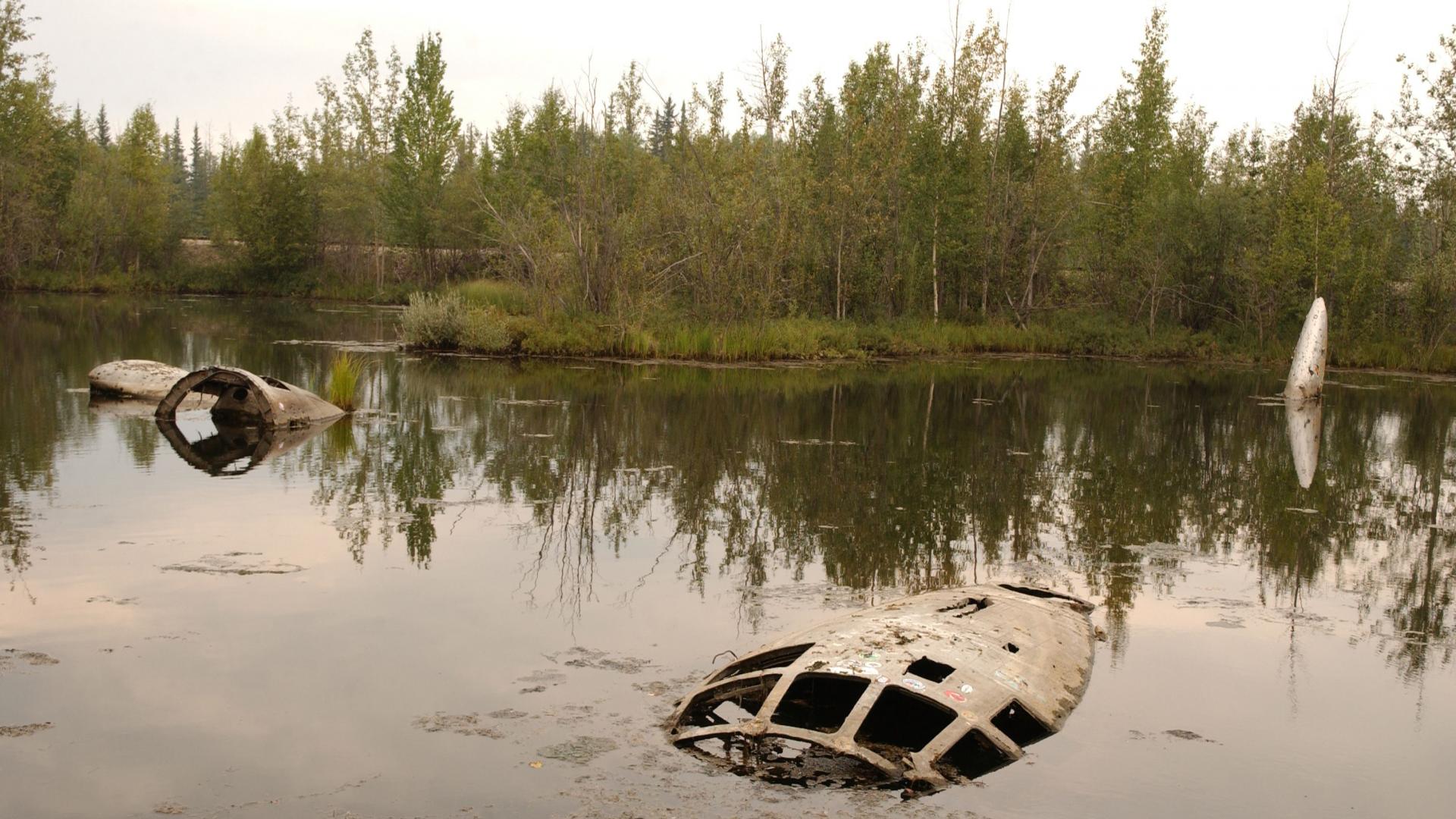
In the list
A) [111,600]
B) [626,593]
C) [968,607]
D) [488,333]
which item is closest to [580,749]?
[626,593]

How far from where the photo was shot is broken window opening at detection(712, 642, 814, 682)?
594 centimetres

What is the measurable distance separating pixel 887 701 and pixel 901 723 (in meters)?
0.14

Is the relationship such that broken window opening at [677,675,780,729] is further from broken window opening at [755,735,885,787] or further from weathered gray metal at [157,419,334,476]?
weathered gray metal at [157,419,334,476]

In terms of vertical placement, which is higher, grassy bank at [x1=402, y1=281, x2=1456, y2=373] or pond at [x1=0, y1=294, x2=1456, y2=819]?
grassy bank at [x1=402, y1=281, x2=1456, y2=373]

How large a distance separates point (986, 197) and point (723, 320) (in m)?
11.7

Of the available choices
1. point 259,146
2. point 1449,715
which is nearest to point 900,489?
point 1449,715

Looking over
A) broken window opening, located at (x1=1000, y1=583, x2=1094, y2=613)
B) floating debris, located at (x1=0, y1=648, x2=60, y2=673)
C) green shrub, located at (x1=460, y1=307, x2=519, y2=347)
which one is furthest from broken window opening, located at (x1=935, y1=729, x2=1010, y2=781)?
green shrub, located at (x1=460, y1=307, x2=519, y2=347)

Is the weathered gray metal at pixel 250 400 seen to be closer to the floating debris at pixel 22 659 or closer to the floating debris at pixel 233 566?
the floating debris at pixel 233 566

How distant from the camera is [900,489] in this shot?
1212 cm

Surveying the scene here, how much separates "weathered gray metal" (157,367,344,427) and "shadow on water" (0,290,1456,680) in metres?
0.42

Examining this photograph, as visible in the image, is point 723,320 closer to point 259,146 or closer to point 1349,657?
point 1349,657

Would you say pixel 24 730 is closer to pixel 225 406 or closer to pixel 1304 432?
pixel 225 406

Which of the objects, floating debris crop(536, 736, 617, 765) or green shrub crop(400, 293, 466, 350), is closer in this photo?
floating debris crop(536, 736, 617, 765)

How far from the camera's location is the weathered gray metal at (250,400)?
14.7m
